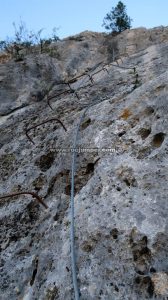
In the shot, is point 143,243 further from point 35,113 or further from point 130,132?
point 35,113

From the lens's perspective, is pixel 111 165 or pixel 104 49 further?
pixel 104 49

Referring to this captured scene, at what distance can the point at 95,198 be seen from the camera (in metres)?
3.79

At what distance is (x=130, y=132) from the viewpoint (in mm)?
4434

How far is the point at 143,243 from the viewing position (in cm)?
303

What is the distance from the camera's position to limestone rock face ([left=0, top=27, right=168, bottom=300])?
9.84 feet

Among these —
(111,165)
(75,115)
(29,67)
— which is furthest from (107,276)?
(29,67)

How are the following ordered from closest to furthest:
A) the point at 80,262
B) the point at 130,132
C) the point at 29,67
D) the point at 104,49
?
the point at 80,262
the point at 130,132
the point at 29,67
the point at 104,49

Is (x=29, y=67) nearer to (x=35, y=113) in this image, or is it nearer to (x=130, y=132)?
(x=35, y=113)

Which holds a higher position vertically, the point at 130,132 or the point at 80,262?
the point at 130,132

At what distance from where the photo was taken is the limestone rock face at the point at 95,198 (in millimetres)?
2998

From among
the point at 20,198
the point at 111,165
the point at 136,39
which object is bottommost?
the point at 136,39

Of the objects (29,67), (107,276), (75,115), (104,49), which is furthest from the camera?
(104,49)

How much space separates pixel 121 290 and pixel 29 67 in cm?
980

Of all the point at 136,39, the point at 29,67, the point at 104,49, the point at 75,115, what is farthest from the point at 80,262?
the point at 136,39
